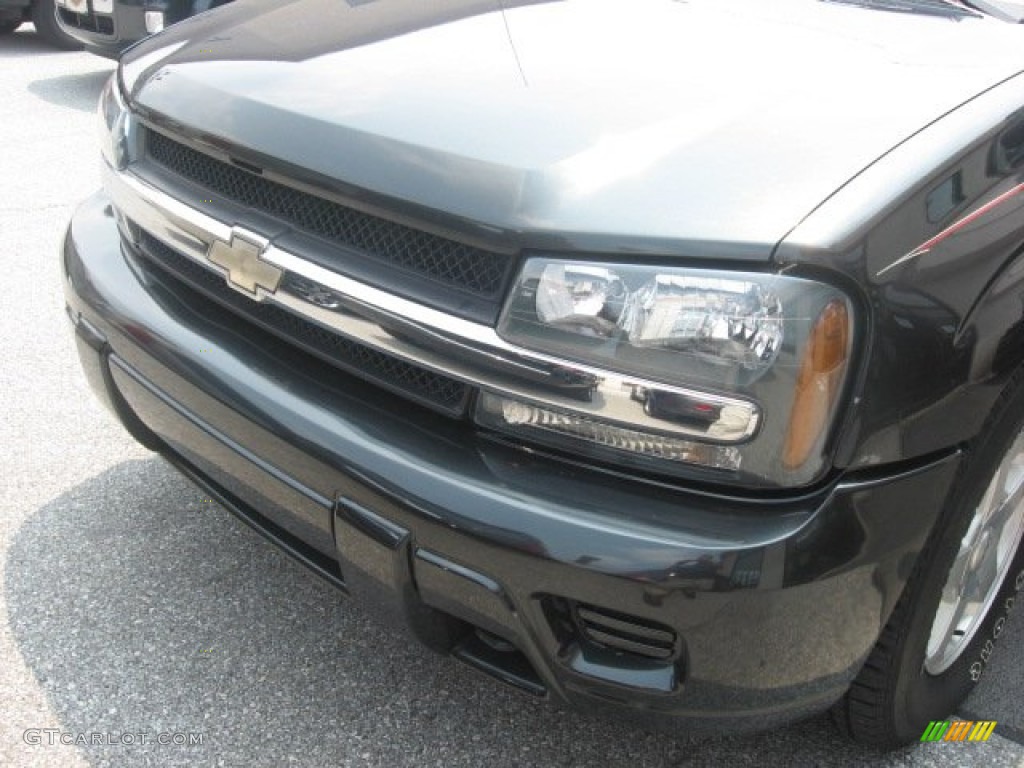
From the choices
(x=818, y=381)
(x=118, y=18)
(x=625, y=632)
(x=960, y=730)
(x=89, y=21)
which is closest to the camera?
(x=818, y=381)

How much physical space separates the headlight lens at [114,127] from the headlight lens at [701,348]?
3.87 feet

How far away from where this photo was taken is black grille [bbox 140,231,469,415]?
5.90 feet

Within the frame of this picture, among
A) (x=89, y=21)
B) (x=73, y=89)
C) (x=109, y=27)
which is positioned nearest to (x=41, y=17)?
(x=73, y=89)

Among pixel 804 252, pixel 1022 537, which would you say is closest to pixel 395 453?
pixel 804 252

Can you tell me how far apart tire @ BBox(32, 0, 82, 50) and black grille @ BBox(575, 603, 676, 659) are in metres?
8.78

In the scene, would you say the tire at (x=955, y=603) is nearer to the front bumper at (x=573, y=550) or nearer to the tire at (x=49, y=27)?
the front bumper at (x=573, y=550)

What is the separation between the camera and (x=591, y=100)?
6.18 ft

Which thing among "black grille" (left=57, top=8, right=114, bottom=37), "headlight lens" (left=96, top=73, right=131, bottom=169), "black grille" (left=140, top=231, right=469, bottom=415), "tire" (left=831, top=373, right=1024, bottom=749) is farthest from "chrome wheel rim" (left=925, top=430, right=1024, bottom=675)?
"black grille" (left=57, top=8, right=114, bottom=37)

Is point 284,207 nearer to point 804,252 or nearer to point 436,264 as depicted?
point 436,264

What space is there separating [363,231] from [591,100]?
44 centimetres

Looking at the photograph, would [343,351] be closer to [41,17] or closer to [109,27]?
[109,27]

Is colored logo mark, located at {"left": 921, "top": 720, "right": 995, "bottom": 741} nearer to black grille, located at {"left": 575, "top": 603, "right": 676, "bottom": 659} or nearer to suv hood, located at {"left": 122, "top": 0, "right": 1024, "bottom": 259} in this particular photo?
black grille, located at {"left": 575, "top": 603, "right": 676, "bottom": 659}

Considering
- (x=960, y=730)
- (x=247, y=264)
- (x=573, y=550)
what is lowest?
(x=960, y=730)

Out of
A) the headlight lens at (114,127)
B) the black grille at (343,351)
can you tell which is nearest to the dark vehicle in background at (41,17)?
the headlight lens at (114,127)
